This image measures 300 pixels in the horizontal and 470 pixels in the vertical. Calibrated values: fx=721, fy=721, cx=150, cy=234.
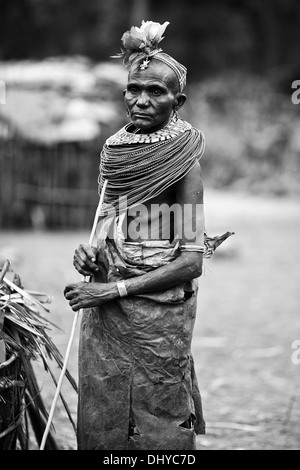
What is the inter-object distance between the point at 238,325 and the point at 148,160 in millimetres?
4511

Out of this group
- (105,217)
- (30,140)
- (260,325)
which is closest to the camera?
(105,217)

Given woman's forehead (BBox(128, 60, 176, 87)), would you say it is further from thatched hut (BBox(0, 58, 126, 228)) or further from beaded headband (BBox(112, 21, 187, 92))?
thatched hut (BBox(0, 58, 126, 228))

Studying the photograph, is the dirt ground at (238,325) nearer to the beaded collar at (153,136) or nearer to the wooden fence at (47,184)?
the wooden fence at (47,184)

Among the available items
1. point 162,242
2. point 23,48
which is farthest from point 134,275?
point 23,48

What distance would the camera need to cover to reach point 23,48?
2359cm

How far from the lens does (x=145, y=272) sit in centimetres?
289

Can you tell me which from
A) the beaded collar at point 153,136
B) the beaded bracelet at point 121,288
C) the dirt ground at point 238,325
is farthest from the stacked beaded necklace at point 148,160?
the dirt ground at point 238,325

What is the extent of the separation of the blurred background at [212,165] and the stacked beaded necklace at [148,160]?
61.6 inches

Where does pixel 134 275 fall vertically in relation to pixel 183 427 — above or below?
above

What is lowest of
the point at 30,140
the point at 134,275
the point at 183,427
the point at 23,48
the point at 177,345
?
the point at 183,427

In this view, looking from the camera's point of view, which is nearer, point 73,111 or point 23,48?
point 73,111

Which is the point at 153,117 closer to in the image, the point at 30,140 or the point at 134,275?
the point at 134,275

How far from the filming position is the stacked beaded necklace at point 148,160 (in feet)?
9.30
